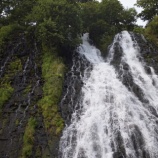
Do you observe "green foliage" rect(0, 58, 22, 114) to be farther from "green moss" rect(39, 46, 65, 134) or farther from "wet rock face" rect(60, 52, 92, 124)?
"wet rock face" rect(60, 52, 92, 124)

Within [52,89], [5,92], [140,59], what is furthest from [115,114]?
[140,59]

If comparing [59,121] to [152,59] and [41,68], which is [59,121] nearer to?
[41,68]

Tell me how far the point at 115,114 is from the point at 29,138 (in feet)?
14.6

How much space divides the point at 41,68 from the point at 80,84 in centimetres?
320

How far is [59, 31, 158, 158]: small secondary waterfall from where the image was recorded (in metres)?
12.2

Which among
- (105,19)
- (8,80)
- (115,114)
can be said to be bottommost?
(115,114)

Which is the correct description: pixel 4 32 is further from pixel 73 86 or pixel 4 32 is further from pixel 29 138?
pixel 29 138

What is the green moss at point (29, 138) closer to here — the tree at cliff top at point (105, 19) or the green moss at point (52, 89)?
the green moss at point (52, 89)

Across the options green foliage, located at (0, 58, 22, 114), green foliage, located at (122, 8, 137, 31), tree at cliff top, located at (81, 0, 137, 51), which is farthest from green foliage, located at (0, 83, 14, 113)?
green foliage, located at (122, 8, 137, 31)

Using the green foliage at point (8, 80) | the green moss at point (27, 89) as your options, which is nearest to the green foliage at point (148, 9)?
the green foliage at point (8, 80)

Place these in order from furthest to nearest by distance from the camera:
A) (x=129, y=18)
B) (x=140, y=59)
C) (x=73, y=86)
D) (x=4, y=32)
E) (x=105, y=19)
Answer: (x=129, y=18) → (x=105, y=19) → (x=4, y=32) → (x=140, y=59) → (x=73, y=86)

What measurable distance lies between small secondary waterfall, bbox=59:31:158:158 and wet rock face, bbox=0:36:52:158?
1.85 m

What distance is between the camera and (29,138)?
43.4 ft

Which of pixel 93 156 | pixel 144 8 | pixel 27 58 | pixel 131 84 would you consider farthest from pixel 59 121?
pixel 144 8
